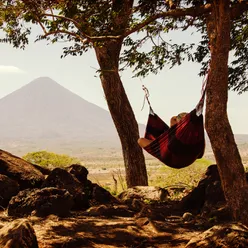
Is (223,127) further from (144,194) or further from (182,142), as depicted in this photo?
(144,194)

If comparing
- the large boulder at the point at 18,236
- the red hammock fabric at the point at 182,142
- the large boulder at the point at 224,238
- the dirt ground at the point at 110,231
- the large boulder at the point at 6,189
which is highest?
the red hammock fabric at the point at 182,142

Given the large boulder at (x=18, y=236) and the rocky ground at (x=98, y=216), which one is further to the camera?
the rocky ground at (x=98, y=216)

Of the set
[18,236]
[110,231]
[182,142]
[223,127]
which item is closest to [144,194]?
[182,142]

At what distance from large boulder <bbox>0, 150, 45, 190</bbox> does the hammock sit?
2108 millimetres

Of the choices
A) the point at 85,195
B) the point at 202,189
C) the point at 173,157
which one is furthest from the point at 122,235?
the point at 202,189

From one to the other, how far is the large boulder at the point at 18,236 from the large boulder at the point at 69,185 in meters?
2.09

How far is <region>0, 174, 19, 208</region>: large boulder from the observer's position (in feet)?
18.4

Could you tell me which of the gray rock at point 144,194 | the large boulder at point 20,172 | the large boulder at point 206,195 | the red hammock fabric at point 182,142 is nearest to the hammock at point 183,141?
the red hammock fabric at point 182,142

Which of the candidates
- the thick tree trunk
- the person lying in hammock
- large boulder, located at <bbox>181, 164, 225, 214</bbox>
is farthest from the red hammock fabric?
large boulder, located at <bbox>181, 164, 225, 214</bbox>

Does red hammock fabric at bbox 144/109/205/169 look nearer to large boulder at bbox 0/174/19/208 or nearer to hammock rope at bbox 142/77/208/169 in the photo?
hammock rope at bbox 142/77/208/169

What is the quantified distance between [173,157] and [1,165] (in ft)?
9.72

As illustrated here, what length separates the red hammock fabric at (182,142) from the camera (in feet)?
15.7

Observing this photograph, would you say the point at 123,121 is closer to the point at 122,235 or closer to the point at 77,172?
the point at 77,172

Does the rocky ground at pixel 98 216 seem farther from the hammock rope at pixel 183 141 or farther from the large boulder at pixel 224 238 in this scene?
the hammock rope at pixel 183 141
